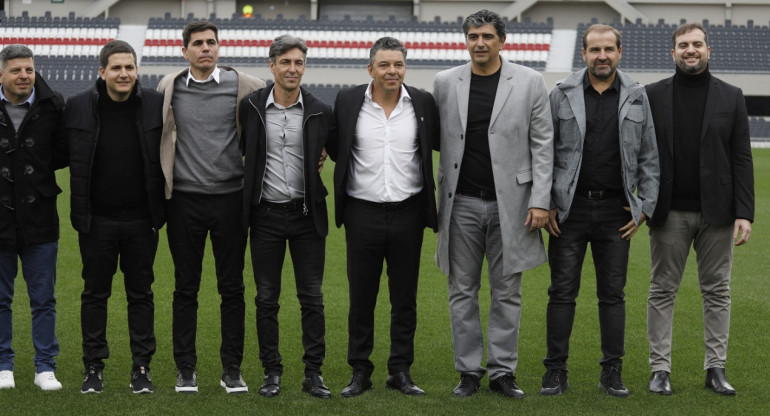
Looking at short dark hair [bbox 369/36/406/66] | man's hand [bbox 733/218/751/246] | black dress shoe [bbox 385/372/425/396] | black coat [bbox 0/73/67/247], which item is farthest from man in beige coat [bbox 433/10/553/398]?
black coat [bbox 0/73/67/247]

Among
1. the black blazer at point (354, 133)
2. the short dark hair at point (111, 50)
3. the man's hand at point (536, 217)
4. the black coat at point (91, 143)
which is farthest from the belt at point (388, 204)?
the short dark hair at point (111, 50)

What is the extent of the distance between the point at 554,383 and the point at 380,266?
114 cm

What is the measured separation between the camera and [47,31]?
122 ft

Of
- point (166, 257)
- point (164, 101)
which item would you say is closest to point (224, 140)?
point (164, 101)

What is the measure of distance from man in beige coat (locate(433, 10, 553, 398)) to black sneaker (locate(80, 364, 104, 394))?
1903mm

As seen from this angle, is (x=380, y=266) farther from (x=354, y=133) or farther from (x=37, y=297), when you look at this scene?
(x=37, y=297)

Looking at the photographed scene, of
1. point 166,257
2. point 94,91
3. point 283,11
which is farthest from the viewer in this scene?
point 283,11

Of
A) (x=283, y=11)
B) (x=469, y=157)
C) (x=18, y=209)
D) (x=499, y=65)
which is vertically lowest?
(x=18, y=209)

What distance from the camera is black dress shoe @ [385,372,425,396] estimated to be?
17.5ft

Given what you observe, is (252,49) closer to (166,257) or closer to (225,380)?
(166,257)

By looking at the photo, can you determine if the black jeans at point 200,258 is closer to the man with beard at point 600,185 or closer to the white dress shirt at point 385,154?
the white dress shirt at point 385,154

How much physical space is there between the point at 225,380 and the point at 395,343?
0.95 meters

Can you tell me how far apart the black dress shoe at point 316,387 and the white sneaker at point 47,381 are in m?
1.32

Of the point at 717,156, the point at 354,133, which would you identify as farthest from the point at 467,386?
the point at 717,156
